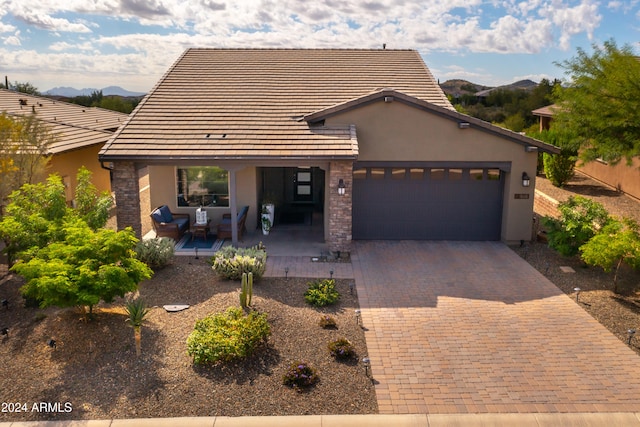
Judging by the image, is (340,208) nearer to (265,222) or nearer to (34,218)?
(265,222)

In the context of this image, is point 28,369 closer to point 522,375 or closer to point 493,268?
point 522,375

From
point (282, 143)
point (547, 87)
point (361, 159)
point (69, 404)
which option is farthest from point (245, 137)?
point (547, 87)

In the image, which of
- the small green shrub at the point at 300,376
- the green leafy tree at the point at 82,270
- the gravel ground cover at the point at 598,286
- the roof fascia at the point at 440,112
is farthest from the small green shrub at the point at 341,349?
the roof fascia at the point at 440,112

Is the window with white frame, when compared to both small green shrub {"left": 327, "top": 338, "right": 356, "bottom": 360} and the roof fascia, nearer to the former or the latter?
the roof fascia

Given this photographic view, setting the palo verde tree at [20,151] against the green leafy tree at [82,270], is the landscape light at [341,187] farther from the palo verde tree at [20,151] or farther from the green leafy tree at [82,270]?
the palo verde tree at [20,151]

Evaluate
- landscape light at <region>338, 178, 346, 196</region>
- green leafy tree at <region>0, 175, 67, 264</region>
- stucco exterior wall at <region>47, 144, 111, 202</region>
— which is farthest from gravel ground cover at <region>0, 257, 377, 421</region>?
stucco exterior wall at <region>47, 144, 111, 202</region>
